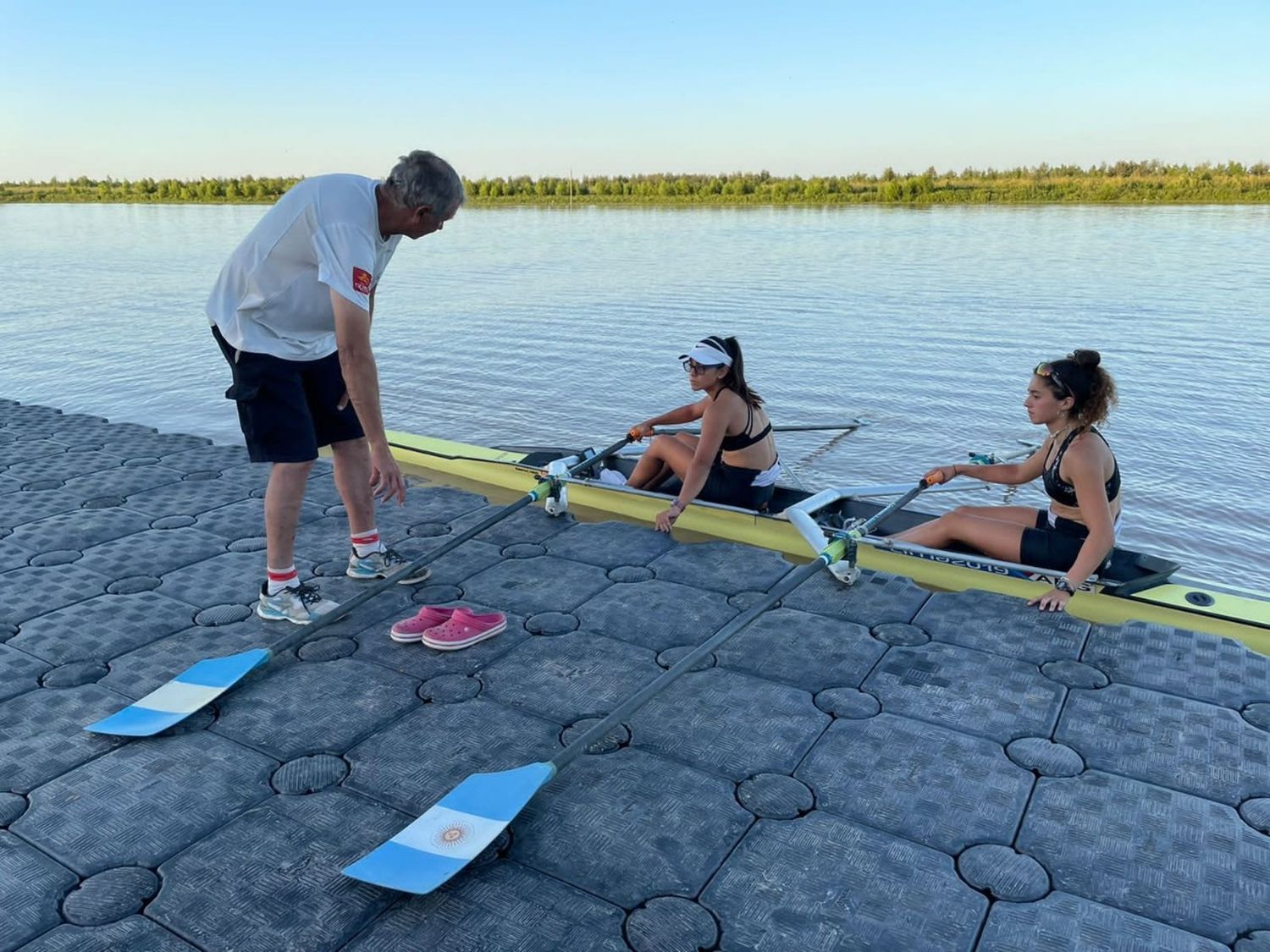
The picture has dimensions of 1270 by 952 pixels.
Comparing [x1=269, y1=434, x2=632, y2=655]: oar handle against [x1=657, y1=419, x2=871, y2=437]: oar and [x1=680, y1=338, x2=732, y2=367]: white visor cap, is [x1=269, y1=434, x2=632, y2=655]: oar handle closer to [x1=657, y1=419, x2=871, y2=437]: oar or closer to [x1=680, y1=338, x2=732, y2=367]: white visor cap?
[x1=657, y1=419, x2=871, y2=437]: oar

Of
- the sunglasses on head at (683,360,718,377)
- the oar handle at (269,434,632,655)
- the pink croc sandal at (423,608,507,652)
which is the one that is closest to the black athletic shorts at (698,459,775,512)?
the sunglasses on head at (683,360,718,377)

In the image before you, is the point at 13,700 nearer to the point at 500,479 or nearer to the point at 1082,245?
the point at 500,479

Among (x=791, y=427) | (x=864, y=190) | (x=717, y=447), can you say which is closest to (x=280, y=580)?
(x=717, y=447)

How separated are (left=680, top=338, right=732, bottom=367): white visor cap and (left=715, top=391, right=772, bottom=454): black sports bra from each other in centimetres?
36

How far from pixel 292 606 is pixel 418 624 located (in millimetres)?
594

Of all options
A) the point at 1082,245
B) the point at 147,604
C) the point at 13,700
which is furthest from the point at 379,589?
the point at 1082,245

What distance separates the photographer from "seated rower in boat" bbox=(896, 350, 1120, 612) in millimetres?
3734

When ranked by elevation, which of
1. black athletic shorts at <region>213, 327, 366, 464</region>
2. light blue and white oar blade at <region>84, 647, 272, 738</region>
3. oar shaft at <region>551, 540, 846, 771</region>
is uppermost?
black athletic shorts at <region>213, 327, 366, 464</region>

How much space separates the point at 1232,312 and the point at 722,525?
13.8m

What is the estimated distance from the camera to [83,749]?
2859 millimetres

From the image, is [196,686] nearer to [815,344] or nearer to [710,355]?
[710,355]

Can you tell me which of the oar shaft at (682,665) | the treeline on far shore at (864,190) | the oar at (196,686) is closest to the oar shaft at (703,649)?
the oar shaft at (682,665)

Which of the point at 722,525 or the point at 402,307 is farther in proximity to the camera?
the point at 402,307

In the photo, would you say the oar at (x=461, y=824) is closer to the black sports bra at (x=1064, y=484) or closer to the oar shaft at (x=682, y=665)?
the oar shaft at (x=682, y=665)
